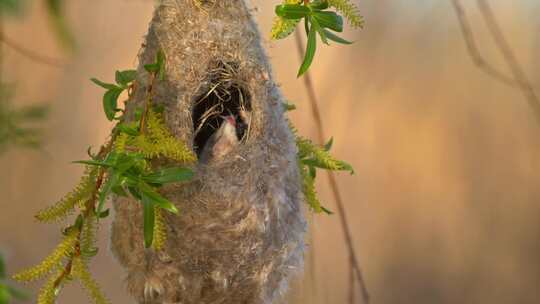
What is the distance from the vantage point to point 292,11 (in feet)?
2.24

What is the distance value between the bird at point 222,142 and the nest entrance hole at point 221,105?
1 centimetres

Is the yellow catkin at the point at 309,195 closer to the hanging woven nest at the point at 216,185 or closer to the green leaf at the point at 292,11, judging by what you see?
the hanging woven nest at the point at 216,185

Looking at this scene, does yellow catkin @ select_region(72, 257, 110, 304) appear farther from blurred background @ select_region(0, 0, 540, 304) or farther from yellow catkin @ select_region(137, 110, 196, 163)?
blurred background @ select_region(0, 0, 540, 304)

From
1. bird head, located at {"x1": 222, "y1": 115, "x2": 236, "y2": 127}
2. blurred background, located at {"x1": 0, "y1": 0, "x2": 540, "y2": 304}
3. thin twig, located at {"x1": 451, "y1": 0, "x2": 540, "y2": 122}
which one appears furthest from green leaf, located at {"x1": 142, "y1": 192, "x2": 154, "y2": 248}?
blurred background, located at {"x1": 0, "y1": 0, "x2": 540, "y2": 304}

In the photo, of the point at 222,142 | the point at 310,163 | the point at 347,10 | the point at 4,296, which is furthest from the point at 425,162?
the point at 4,296

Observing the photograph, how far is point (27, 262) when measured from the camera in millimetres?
1626

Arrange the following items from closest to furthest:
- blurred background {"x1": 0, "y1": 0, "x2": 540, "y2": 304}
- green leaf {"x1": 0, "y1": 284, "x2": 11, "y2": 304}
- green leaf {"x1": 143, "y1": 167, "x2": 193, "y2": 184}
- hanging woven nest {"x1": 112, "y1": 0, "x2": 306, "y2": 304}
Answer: green leaf {"x1": 0, "y1": 284, "x2": 11, "y2": 304}, green leaf {"x1": 143, "y1": 167, "x2": 193, "y2": 184}, hanging woven nest {"x1": 112, "y1": 0, "x2": 306, "y2": 304}, blurred background {"x1": 0, "y1": 0, "x2": 540, "y2": 304}

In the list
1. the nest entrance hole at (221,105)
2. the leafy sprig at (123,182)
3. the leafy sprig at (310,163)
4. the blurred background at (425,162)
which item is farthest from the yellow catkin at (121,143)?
the blurred background at (425,162)

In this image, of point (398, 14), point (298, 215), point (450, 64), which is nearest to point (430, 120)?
point (450, 64)

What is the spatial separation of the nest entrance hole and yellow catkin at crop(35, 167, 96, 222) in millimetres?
137

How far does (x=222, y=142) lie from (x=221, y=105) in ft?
0.37

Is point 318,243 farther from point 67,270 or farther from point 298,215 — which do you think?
point 67,270

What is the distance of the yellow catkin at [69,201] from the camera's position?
0.73 meters

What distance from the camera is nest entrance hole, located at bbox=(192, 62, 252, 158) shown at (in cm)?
80
